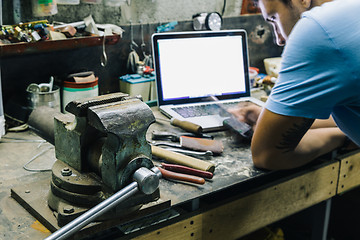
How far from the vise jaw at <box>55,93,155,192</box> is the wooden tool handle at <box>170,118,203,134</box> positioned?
540 mm

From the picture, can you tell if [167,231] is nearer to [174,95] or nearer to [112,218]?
[112,218]

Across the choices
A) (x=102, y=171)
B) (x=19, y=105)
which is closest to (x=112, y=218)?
(x=102, y=171)

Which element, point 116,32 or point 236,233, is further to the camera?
point 116,32

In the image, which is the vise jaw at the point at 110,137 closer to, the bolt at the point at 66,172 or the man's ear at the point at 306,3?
the bolt at the point at 66,172

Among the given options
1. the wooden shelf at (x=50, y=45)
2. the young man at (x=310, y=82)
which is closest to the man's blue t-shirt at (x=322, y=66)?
the young man at (x=310, y=82)

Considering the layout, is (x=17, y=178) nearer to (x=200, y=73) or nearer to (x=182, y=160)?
(x=182, y=160)

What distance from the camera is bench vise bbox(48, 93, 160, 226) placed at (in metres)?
0.88

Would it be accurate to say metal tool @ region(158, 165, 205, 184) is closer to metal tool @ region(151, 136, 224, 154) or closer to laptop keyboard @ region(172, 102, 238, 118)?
metal tool @ region(151, 136, 224, 154)

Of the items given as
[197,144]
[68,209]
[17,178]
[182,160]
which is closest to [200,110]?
[197,144]

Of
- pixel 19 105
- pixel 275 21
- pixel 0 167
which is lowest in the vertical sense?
pixel 0 167

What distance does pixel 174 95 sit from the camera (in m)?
1.77

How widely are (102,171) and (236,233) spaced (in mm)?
578

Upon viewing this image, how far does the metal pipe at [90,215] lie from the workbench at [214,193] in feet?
0.51

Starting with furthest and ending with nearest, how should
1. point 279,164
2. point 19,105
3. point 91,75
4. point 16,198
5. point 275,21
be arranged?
1. point 91,75
2. point 19,105
3. point 275,21
4. point 279,164
5. point 16,198
